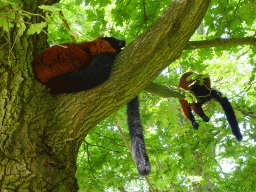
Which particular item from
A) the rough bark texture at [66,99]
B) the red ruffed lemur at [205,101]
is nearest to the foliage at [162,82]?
the red ruffed lemur at [205,101]

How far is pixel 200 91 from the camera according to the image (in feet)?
18.1

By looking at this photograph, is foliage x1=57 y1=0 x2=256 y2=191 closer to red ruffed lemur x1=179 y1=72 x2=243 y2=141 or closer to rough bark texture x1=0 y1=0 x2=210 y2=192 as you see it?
red ruffed lemur x1=179 y1=72 x2=243 y2=141

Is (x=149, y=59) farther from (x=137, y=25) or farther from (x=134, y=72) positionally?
(x=137, y=25)

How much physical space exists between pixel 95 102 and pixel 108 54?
80 centimetres

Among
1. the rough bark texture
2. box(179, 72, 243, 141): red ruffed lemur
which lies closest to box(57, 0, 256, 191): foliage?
box(179, 72, 243, 141): red ruffed lemur

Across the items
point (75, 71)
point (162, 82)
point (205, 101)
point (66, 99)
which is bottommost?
point (66, 99)

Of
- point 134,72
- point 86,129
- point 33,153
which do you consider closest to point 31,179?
point 33,153

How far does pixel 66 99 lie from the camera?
2432mm

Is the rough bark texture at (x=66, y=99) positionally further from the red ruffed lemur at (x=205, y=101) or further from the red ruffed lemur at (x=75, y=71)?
the red ruffed lemur at (x=205, y=101)

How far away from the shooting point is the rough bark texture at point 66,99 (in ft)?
6.50

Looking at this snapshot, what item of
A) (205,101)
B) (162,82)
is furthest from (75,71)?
(205,101)

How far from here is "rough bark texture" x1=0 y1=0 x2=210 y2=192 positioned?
6.50 feet

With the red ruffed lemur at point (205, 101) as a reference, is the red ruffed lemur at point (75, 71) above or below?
below

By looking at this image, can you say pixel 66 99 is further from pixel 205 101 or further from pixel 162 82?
pixel 205 101
